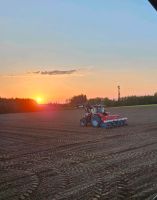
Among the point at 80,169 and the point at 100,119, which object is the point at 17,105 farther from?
the point at 80,169

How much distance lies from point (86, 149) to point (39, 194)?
516 centimetres

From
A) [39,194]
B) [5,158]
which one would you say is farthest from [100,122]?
[39,194]

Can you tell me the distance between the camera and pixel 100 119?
18625mm

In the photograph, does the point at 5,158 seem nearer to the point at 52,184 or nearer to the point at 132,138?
the point at 52,184

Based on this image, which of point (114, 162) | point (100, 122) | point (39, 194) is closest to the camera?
point (39, 194)

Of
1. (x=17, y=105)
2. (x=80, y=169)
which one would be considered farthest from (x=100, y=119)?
(x=17, y=105)

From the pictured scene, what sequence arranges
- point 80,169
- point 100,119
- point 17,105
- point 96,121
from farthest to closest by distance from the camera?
point 17,105 → point 96,121 → point 100,119 → point 80,169

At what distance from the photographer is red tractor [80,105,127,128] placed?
1845 cm

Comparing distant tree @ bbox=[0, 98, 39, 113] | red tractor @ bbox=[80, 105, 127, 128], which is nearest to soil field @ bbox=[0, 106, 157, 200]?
red tractor @ bbox=[80, 105, 127, 128]

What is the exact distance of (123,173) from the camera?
25.0 feet

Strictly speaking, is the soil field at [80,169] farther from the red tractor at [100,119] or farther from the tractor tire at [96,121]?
the tractor tire at [96,121]

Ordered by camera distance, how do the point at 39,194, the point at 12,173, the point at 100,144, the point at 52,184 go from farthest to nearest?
the point at 100,144 < the point at 12,173 < the point at 52,184 < the point at 39,194

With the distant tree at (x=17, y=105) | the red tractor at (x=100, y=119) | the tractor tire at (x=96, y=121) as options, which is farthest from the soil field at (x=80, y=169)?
the distant tree at (x=17, y=105)

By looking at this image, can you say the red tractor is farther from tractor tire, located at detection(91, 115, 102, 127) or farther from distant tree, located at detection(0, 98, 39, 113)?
distant tree, located at detection(0, 98, 39, 113)
